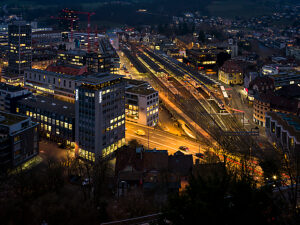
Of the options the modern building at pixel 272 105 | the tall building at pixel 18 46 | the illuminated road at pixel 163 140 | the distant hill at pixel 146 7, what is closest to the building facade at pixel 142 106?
the illuminated road at pixel 163 140

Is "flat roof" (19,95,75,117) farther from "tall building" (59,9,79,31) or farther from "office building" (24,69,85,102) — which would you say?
"tall building" (59,9,79,31)

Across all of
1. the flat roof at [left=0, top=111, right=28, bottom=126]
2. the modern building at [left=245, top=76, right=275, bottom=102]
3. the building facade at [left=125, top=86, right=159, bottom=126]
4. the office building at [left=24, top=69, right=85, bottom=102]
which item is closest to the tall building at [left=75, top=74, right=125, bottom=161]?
the flat roof at [left=0, top=111, right=28, bottom=126]

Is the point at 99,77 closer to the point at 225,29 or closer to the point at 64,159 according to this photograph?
the point at 64,159

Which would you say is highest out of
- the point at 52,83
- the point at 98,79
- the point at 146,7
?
the point at 146,7

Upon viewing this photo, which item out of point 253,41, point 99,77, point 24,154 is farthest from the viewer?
point 253,41

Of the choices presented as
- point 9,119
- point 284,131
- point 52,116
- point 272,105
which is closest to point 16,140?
point 9,119

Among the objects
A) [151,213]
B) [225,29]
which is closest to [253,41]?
[225,29]

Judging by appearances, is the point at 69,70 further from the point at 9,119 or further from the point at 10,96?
the point at 9,119
